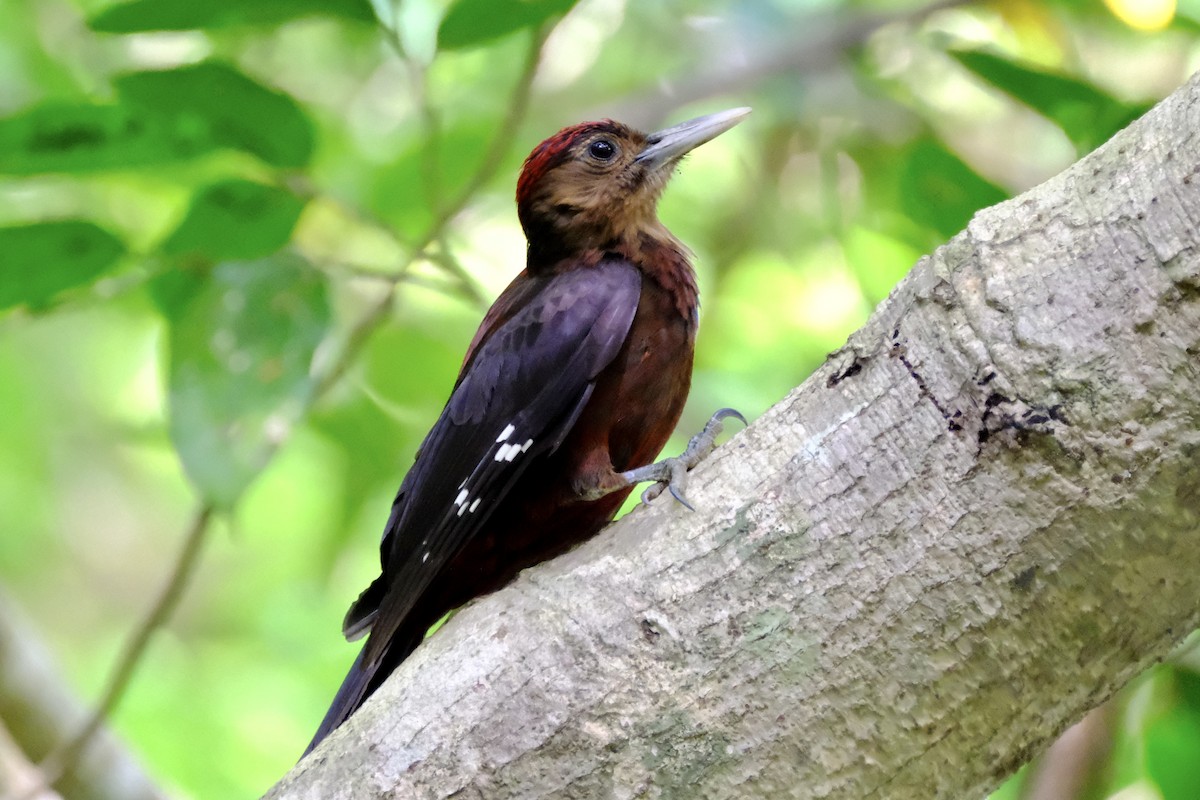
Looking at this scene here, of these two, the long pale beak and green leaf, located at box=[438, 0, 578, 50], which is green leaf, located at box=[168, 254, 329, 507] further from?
the long pale beak

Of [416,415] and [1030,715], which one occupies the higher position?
[416,415]

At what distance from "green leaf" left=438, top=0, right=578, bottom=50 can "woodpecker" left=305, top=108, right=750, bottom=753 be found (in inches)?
18.1

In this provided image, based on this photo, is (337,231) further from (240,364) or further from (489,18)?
(489,18)

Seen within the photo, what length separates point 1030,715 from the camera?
128 centimetres

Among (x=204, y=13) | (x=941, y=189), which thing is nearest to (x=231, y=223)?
(x=204, y=13)

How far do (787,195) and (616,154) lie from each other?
5.13 feet

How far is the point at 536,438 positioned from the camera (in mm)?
1997

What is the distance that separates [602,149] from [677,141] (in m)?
0.16

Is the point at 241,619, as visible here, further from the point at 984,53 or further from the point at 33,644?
the point at 984,53

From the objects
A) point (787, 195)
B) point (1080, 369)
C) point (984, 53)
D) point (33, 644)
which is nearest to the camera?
point (1080, 369)

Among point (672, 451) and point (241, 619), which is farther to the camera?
point (241, 619)

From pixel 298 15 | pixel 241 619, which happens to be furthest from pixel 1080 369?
pixel 241 619

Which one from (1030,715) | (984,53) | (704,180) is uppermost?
(704,180)

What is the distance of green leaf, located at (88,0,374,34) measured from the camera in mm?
1782
